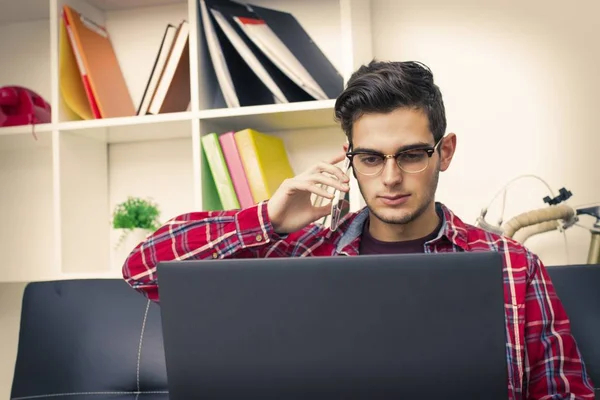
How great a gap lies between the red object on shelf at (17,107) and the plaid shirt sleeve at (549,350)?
150cm

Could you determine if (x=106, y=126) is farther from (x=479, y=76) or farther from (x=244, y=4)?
(x=479, y=76)

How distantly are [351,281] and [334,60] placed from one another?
1.45 meters

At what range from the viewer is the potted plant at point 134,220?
6.68 feet

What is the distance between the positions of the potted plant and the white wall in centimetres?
83

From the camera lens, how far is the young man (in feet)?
4.27

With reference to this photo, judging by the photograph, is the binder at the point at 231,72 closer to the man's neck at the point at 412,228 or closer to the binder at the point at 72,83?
the binder at the point at 72,83

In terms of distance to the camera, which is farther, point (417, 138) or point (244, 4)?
point (244, 4)

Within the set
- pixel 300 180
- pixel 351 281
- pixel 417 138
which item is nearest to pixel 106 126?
pixel 300 180

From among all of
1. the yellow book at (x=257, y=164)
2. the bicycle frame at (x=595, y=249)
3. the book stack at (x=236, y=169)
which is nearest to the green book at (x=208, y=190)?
the book stack at (x=236, y=169)

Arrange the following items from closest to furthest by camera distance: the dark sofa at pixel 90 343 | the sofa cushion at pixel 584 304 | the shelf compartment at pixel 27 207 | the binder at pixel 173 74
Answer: the sofa cushion at pixel 584 304, the dark sofa at pixel 90 343, the binder at pixel 173 74, the shelf compartment at pixel 27 207

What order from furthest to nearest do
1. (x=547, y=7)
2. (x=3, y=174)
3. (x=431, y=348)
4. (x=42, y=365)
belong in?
(x=3, y=174)
(x=547, y=7)
(x=42, y=365)
(x=431, y=348)

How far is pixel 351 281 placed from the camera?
72cm

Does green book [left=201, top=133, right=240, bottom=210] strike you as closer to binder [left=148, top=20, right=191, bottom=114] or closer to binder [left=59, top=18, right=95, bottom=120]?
binder [left=148, top=20, right=191, bottom=114]

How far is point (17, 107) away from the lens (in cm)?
210
